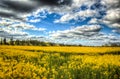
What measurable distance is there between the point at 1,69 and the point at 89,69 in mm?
5225

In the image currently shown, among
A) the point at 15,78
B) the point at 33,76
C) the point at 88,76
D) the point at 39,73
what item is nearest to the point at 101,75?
the point at 88,76

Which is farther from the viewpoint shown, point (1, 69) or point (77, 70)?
point (77, 70)

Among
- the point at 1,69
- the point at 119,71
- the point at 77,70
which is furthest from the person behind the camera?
the point at 119,71

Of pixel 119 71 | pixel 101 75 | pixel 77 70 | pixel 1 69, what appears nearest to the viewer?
pixel 1 69

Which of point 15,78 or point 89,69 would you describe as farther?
point 89,69

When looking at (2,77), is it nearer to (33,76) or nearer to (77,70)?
(33,76)

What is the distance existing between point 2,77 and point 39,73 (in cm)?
221

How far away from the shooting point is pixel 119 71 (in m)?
12.5

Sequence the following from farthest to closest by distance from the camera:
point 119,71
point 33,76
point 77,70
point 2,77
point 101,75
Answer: point 119,71
point 77,70
point 101,75
point 33,76
point 2,77

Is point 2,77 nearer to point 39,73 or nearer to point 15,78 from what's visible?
point 15,78

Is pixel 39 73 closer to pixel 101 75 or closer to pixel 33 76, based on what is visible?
pixel 33 76

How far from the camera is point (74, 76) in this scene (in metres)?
10.5

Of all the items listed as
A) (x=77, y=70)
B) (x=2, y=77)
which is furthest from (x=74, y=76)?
(x=2, y=77)

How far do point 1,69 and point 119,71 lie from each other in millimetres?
6794
